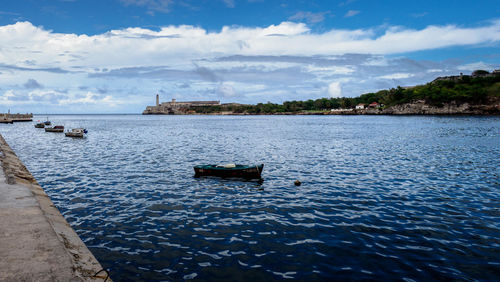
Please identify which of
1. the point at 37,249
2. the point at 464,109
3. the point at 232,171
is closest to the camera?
the point at 37,249

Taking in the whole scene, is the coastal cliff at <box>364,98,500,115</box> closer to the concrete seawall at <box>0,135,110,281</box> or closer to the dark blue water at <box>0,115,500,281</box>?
the dark blue water at <box>0,115,500,281</box>

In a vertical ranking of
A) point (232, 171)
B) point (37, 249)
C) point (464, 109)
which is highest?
point (464, 109)

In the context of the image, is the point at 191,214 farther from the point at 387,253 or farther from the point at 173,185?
the point at 387,253

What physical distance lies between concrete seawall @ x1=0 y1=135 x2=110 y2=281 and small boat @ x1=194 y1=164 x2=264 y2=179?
14.1m

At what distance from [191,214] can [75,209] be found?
23.3ft

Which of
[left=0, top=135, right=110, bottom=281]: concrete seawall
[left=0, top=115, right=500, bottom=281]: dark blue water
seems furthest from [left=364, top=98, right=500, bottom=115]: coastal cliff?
[left=0, top=135, right=110, bottom=281]: concrete seawall

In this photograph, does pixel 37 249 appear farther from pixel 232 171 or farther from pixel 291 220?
pixel 232 171

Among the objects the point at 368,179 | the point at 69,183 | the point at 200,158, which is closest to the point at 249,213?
the point at 368,179

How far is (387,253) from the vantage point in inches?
488

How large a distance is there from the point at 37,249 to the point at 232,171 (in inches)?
706

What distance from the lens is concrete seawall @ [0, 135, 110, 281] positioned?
295 inches

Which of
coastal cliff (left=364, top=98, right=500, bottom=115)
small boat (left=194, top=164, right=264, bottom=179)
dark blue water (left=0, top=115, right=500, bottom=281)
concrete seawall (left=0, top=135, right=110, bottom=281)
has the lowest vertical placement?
dark blue water (left=0, top=115, right=500, bottom=281)

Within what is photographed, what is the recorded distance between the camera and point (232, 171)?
2598 cm

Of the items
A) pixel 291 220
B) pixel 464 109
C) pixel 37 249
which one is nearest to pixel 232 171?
pixel 291 220
